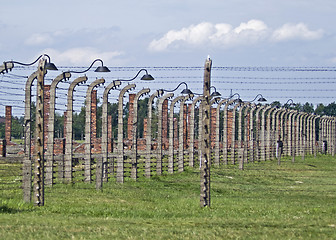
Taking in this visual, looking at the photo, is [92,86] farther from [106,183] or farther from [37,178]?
[37,178]

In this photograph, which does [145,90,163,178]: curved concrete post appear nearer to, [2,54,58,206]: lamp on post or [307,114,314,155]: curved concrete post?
[2,54,58,206]: lamp on post

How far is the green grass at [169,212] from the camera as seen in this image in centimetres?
1247

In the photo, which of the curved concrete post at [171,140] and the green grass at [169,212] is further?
the curved concrete post at [171,140]

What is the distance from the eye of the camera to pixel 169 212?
53.0 feet

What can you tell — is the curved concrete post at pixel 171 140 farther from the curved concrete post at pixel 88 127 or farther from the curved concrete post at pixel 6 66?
the curved concrete post at pixel 6 66

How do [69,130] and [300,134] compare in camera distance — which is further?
[300,134]

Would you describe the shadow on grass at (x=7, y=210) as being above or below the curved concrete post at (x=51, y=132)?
below

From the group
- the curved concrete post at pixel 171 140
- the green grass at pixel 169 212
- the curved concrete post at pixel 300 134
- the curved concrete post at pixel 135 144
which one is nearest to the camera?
the green grass at pixel 169 212

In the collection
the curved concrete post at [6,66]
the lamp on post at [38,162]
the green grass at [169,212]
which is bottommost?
the green grass at [169,212]

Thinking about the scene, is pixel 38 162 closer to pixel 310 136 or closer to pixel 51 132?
pixel 51 132

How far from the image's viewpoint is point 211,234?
1238 cm

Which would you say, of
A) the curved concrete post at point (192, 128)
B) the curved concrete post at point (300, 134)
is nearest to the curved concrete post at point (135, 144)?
the curved concrete post at point (192, 128)

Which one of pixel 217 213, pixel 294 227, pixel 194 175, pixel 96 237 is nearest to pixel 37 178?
pixel 217 213

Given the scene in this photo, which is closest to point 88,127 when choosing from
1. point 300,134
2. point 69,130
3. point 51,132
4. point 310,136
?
point 69,130
